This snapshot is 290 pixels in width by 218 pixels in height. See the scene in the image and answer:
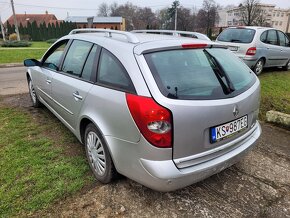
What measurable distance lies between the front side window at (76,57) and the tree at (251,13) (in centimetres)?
6276

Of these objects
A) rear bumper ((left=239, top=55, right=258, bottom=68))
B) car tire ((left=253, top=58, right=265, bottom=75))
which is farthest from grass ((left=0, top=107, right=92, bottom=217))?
car tire ((left=253, top=58, right=265, bottom=75))

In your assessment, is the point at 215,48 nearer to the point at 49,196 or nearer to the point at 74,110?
the point at 74,110

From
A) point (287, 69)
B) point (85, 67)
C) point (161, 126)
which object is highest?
point (85, 67)

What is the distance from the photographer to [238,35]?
340 inches

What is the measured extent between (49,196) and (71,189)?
0.73 feet

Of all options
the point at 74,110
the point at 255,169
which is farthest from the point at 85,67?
the point at 255,169

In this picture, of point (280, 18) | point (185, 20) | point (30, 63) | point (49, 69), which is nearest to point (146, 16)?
point (185, 20)

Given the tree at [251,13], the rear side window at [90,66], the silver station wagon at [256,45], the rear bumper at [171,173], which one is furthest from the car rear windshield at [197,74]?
the tree at [251,13]

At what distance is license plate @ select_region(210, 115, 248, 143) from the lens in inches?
91.4

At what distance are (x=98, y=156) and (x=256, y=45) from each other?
729 centimetres

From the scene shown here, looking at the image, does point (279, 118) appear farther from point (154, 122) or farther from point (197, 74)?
point (154, 122)

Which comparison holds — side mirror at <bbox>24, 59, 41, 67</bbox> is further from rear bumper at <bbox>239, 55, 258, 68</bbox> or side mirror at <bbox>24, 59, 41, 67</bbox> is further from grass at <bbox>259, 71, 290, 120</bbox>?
rear bumper at <bbox>239, 55, 258, 68</bbox>

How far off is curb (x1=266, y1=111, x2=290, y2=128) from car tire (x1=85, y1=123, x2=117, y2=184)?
3.21 metres

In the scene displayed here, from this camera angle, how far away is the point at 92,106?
107 inches
